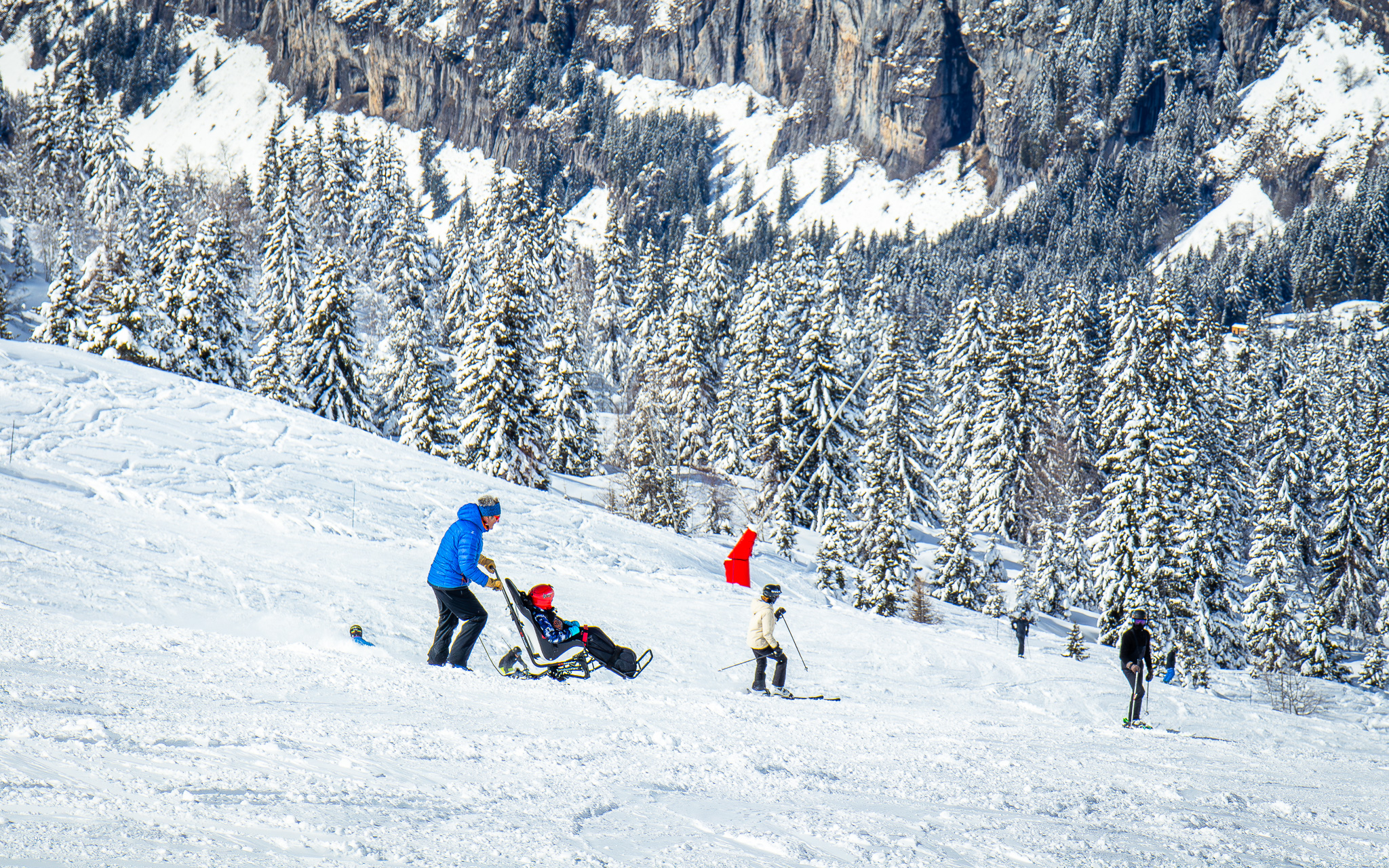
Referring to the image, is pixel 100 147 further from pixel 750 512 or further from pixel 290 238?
pixel 750 512

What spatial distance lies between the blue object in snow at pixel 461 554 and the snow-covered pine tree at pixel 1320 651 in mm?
37705

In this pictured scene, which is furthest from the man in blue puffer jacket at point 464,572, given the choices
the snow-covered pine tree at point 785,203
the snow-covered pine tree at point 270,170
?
the snow-covered pine tree at point 785,203

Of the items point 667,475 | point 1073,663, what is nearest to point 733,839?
point 1073,663

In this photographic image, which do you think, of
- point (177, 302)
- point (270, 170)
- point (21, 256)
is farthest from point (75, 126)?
point (177, 302)

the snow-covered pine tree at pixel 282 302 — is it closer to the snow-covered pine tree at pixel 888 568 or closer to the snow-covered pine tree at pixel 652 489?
the snow-covered pine tree at pixel 652 489

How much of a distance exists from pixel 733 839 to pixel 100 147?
8857cm

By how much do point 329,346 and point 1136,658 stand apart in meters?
32.2

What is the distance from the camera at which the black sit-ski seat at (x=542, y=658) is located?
337 inches

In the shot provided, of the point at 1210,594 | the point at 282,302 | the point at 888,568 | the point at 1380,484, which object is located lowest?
the point at 1210,594

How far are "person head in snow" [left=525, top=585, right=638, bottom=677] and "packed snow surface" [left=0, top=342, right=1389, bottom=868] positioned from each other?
28 cm

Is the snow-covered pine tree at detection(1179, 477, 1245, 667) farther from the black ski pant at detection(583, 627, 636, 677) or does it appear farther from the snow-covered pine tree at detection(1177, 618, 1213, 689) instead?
the black ski pant at detection(583, 627, 636, 677)

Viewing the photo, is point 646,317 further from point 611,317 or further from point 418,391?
point 418,391

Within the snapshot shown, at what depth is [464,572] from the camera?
8.10 m

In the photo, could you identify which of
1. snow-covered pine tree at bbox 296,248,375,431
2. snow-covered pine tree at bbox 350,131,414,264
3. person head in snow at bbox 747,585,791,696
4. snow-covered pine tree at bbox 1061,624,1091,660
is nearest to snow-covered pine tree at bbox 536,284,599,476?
snow-covered pine tree at bbox 296,248,375,431
